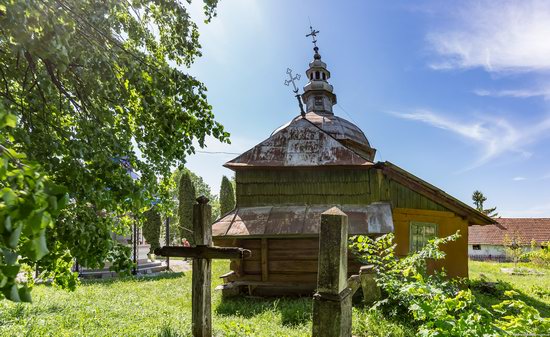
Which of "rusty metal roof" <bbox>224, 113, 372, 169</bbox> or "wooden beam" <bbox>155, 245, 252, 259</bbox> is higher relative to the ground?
"rusty metal roof" <bbox>224, 113, 372, 169</bbox>

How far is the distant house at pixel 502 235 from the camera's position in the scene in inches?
1411

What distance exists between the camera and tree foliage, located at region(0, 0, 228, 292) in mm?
2990

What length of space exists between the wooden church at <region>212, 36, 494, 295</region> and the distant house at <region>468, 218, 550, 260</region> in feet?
99.1

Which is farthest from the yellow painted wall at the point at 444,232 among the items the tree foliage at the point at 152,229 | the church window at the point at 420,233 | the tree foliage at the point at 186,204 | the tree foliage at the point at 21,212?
the tree foliage at the point at 186,204

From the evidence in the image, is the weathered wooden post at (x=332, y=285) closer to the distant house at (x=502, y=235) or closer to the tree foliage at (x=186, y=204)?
the tree foliage at (x=186, y=204)

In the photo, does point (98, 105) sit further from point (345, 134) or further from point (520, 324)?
point (345, 134)

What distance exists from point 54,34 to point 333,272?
2.96m

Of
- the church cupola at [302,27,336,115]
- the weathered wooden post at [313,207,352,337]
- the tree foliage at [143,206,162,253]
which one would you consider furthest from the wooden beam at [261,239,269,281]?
the tree foliage at [143,206,162,253]

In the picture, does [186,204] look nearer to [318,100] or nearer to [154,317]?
[318,100]

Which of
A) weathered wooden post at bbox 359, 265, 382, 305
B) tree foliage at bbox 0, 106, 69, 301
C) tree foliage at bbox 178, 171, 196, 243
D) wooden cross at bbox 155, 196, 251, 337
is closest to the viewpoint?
tree foliage at bbox 0, 106, 69, 301

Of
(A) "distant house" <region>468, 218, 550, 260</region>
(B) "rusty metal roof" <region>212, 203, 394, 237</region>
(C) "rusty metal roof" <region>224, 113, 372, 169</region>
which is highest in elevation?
(C) "rusty metal roof" <region>224, 113, 372, 169</region>

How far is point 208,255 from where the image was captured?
4539 millimetres

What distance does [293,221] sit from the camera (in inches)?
401

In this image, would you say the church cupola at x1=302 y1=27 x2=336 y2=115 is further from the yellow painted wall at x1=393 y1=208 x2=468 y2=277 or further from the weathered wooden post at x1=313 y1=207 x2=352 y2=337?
A: the weathered wooden post at x1=313 y1=207 x2=352 y2=337
